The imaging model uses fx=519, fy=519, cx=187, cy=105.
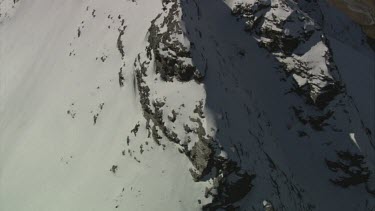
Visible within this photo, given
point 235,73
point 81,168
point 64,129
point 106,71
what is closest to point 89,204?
point 81,168

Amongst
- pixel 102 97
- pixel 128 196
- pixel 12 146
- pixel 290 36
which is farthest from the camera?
pixel 12 146

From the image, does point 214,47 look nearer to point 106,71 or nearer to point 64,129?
point 106,71

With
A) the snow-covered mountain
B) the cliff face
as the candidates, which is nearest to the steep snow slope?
the snow-covered mountain

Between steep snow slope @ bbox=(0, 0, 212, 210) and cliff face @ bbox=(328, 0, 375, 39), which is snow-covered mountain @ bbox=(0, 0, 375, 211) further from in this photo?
cliff face @ bbox=(328, 0, 375, 39)

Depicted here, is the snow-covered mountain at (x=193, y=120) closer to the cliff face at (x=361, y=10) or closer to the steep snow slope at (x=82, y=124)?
the steep snow slope at (x=82, y=124)

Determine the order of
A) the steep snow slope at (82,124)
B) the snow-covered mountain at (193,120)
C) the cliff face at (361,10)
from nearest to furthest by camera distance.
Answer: the snow-covered mountain at (193,120) → the steep snow slope at (82,124) → the cliff face at (361,10)

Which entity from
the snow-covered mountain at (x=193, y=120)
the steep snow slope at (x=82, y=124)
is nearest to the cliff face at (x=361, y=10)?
the snow-covered mountain at (x=193, y=120)
